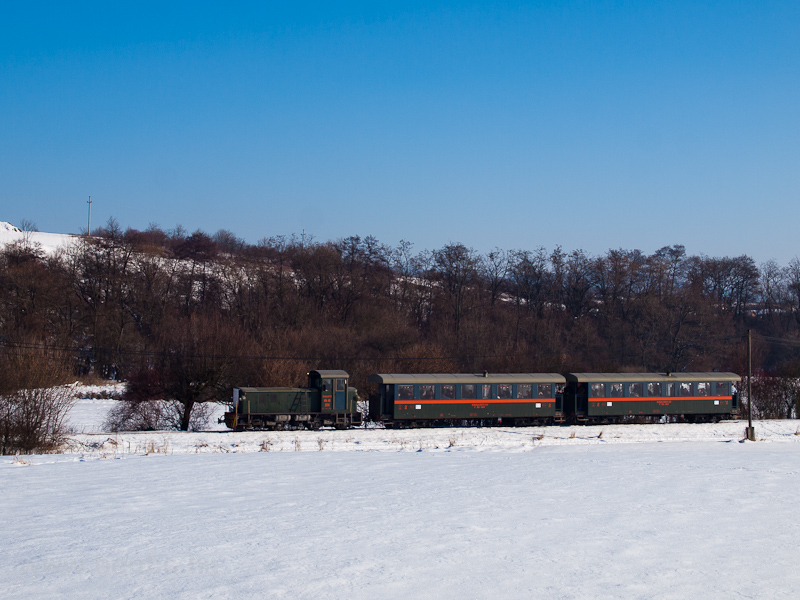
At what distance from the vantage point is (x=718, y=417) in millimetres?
38188

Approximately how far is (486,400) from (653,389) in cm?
981

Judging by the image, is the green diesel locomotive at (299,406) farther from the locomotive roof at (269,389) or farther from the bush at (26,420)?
the bush at (26,420)

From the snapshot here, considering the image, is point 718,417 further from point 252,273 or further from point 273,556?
point 252,273

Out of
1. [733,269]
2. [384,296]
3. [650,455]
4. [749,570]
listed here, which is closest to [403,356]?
[384,296]

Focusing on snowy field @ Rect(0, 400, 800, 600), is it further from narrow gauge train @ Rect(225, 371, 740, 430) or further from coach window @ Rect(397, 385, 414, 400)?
coach window @ Rect(397, 385, 414, 400)

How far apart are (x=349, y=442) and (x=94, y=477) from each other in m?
11.5

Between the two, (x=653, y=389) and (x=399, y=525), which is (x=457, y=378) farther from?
(x=399, y=525)

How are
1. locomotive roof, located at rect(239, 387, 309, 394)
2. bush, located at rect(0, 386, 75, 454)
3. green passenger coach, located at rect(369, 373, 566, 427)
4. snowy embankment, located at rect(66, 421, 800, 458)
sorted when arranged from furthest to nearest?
green passenger coach, located at rect(369, 373, 566, 427), locomotive roof, located at rect(239, 387, 309, 394), snowy embankment, located at rect(66, 421, 800, 458), bush, located at rect(0, 386, 75, 454)

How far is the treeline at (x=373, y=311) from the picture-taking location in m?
50.2

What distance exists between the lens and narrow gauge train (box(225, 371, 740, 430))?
3316 centimetres

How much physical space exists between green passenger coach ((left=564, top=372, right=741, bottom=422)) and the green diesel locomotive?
39.8ft

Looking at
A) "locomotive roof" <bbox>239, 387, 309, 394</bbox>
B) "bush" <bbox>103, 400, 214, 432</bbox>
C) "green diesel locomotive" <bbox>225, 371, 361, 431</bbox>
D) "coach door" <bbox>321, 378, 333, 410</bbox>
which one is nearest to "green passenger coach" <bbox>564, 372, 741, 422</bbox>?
"green diesel locomotive" <bbox>225, 371, 361, 431</bbox>

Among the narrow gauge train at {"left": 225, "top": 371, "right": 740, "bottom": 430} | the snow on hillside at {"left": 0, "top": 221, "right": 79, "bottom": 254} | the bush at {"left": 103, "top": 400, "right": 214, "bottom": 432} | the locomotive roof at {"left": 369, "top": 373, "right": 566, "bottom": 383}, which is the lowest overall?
the bush at {"left": 103, "top": 400, "right": 214, "bottom": 432}

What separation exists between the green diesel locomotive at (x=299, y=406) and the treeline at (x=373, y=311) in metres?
7.33
